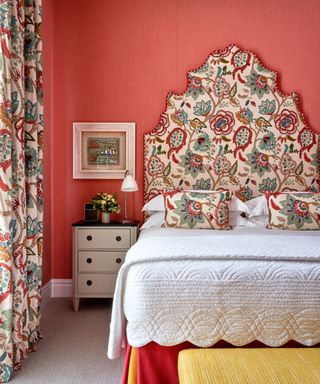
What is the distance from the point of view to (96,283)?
3.27m

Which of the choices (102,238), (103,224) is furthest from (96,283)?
(103,224)

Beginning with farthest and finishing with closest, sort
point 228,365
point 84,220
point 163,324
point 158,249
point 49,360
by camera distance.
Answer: point 84,220 < point 49,360 < point 158,249 < point 163,324 < point 228,365

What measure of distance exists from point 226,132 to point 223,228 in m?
1.10

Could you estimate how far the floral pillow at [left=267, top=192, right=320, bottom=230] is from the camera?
299cm

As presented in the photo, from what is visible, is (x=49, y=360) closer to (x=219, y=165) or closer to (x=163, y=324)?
(x=163, y=324)

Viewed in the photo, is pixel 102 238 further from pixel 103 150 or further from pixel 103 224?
pixel 103 150

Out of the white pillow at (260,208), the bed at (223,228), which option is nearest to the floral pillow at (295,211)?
the bed at (223,228)

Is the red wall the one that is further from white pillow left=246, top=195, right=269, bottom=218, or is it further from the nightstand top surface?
white pillow left=246, top=195, right=269, bottom=218

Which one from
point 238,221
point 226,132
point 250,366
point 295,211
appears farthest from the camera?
point 226,132

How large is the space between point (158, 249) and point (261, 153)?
213 cm

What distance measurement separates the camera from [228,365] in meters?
1.23

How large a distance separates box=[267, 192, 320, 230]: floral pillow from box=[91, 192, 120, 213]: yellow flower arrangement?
1360mm

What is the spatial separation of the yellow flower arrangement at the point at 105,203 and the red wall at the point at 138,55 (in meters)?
0.29

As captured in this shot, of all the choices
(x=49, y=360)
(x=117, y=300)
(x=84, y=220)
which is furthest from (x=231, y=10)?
(x=49, y=360)
